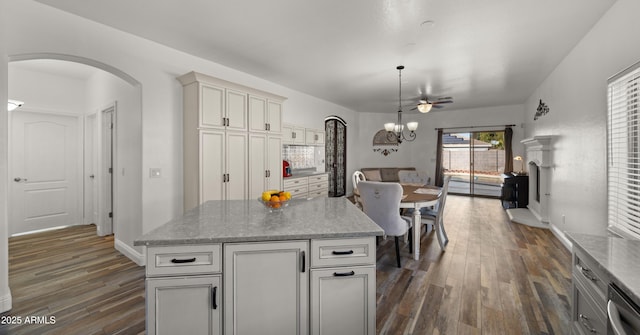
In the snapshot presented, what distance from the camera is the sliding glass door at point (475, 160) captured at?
7.68 metres

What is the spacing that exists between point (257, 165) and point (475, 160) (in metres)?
6.88

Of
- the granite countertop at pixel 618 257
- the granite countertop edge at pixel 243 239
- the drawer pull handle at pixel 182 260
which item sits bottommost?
the drawer pull handle at pixel 182 260

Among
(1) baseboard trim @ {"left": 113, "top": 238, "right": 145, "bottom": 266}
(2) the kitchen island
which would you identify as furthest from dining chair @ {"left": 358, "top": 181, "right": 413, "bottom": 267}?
(1) baseboard trim @ {"left": 113, "top": 238, "right": 145, "bottom": 266}

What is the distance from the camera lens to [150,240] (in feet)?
4.28

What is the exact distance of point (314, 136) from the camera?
6219 mm

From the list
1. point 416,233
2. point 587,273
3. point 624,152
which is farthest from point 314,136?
point 587,273

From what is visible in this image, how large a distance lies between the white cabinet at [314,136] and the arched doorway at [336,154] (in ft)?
1.68

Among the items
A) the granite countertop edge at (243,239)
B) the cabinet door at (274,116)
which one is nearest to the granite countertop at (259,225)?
the granite countertop edge at (243,239)

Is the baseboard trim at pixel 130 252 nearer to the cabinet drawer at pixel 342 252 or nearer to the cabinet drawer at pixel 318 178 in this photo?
the cabinet drawer at pixel 342 252

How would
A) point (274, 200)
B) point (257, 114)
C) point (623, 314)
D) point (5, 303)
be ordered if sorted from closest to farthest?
1. point (623, 314)
2. point (274, 200)
3. point (5, 303)
4. point (257, 114)

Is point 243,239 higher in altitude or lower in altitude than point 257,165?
lower

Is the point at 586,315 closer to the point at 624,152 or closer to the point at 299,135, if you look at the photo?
the point at 624,152

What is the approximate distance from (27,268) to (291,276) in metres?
3.57

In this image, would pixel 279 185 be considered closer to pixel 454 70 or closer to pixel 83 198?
pixel 454 70
